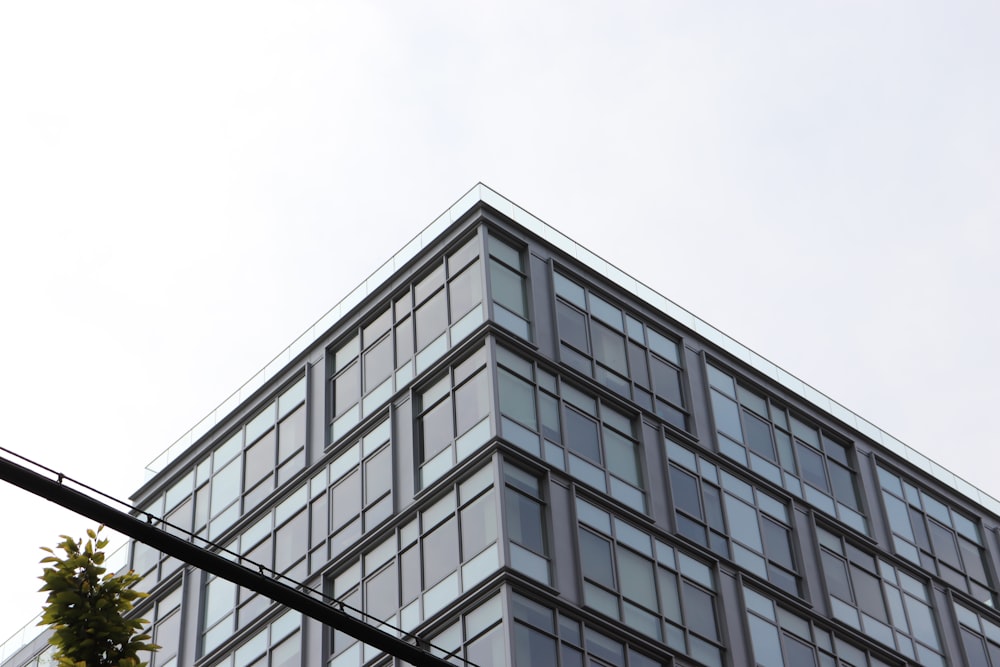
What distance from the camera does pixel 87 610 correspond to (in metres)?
16.4

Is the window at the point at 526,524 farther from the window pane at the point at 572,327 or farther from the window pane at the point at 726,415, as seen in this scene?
the window pane at the point at 726,415

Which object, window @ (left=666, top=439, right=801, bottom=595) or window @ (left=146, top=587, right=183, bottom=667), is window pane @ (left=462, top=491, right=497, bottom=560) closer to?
window @ (left=666, top=439, right=801, bottom=595)

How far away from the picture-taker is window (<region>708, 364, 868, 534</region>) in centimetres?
3953

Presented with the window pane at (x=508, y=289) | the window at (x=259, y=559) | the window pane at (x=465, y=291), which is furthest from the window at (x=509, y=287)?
the window at (x=259, y=559)

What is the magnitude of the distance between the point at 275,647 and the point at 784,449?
1398cm

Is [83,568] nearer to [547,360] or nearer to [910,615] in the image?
[547,360]

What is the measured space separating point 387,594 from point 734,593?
26.8 feet

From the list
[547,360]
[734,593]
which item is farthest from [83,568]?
[734,593]

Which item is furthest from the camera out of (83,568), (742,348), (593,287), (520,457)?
(742,348)

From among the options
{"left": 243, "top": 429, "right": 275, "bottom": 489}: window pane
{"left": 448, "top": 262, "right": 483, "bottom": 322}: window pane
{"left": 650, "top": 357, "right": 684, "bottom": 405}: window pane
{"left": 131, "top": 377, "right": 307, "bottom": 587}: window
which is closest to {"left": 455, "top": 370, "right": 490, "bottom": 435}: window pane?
{"left": 448, "top": 262, "right": 483, "bottom": 322}: window pane

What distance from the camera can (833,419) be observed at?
42562 mm

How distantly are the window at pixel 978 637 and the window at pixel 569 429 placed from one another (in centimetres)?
1169

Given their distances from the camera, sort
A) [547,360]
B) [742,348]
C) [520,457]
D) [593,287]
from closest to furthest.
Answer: [520,457]
[547,360]
[593,287]
[742,348]

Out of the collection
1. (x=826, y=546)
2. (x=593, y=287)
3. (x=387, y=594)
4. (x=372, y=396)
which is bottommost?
(x=387, y=594)
